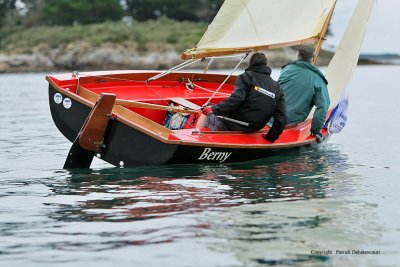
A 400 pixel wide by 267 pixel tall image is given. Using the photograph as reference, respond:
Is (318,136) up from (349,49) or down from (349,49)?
down

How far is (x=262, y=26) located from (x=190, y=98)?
64.5 inches

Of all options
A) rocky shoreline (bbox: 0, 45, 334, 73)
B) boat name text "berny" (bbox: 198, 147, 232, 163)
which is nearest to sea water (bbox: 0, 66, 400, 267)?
boat name text "berny" (bbox: 198, 147, 232, 163)

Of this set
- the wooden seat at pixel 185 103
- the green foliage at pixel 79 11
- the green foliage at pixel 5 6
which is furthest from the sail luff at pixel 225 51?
the green foliage at pixel 5 6

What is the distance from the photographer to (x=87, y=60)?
62.4 meters

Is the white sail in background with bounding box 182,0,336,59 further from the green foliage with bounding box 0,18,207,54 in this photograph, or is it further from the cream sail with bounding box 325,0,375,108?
the green foliage with bounding box 0,18,207,54

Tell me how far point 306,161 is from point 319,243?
4702mm

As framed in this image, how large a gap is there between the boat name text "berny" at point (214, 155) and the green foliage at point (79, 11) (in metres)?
65.5

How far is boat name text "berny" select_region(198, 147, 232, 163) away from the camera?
402 inches

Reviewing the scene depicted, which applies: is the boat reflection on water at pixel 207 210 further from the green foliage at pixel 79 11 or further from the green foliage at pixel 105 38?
the green foliage at pixel 79 11

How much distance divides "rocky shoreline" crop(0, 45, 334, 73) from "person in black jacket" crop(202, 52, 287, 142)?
1972 inches

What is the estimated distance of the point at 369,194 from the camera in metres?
8.88

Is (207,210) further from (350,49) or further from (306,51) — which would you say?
(350,49)

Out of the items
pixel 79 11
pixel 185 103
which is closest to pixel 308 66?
pixel 185 103

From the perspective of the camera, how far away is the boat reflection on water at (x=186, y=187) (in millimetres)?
8039
